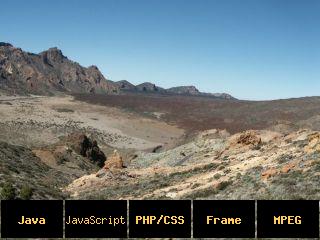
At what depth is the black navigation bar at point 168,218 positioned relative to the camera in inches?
583

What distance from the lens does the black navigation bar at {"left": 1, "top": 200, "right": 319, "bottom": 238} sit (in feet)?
48.6

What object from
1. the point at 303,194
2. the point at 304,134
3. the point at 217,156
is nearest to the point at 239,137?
the point at 217,156

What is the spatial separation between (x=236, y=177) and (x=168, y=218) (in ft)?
33.9

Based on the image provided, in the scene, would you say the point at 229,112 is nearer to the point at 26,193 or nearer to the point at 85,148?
the point at 85,148

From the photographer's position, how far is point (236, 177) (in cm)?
2469

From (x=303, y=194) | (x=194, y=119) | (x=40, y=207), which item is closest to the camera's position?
(x=40, y=207)

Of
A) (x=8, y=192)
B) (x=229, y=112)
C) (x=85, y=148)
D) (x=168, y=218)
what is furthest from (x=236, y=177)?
(x=229, y=112)

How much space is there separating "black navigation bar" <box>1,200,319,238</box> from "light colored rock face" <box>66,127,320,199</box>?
4004mm

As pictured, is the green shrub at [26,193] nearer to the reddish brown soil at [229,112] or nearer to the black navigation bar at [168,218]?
the black navigation bar at [168,218]

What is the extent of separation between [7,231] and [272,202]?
29.6 ft

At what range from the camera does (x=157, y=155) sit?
48969 millimetres

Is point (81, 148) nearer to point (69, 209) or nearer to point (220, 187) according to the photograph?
point (220, 187)

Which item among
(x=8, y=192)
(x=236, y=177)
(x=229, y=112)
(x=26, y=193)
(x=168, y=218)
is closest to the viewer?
(x=168, y=218)

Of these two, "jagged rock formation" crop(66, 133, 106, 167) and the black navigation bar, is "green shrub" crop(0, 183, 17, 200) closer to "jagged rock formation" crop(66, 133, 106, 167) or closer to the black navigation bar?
the black navigation bar
